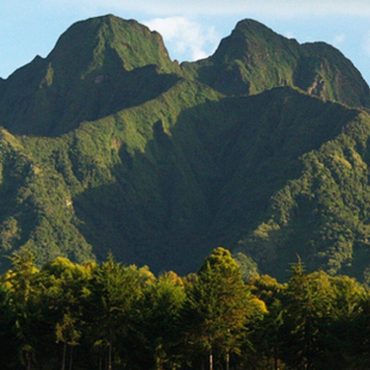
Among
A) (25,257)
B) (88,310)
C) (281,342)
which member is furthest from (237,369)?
(25,257)

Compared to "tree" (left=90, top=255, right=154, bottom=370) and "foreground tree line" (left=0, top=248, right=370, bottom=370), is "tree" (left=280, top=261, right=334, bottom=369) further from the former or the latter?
"tree" (left=90, top=255, right=154, bottom=370)

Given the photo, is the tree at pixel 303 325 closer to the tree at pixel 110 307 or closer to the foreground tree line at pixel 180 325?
the foreground tree line at pixel 180 325

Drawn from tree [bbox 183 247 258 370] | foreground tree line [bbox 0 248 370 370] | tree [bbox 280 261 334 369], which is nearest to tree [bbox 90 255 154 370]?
foreground tree line [bbox 0 248 370 370]

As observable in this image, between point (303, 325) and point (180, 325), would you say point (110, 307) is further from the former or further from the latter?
point (303, 325)

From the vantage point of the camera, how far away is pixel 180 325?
10094 cm

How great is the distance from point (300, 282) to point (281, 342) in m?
6.41

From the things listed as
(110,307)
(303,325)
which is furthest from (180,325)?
(303,325)

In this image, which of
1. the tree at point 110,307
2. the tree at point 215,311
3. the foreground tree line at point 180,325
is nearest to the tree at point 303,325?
the foreground tree line at point 180,325

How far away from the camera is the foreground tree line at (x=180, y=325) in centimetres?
9906

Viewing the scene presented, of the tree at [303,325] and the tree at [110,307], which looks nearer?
the tree at [303,325]

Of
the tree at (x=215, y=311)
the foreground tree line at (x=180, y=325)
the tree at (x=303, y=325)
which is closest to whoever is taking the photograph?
the tree at (x=215, y=311)

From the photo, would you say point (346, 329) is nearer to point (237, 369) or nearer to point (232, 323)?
point (232, 323)

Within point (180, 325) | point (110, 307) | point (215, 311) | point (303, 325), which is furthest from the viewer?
point (110, 307)

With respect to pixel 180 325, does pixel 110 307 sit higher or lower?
higher
